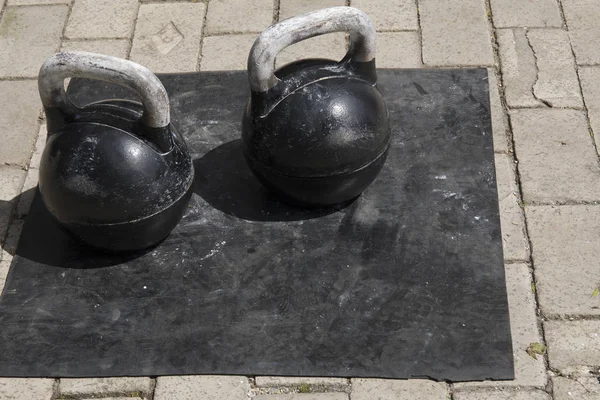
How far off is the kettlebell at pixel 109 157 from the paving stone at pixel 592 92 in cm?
247

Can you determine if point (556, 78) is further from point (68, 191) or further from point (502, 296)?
point (68, 191)

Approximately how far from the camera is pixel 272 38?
420 cm

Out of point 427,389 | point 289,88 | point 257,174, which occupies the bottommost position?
point 427,389

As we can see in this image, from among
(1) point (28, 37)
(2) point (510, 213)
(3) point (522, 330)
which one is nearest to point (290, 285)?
(3) point (522, 330)

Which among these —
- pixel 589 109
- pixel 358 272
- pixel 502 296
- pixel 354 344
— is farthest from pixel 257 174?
pixel 589 109

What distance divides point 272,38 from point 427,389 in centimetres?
174

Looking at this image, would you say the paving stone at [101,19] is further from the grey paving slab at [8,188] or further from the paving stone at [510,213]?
the paving stone at [510,213]

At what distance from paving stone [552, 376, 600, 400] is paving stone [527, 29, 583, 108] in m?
1.96

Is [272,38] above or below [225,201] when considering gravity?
above

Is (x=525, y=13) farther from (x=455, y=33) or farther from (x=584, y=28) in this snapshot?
(x=455, y=33)

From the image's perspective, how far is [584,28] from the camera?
6016 millimetres

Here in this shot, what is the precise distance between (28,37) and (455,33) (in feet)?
9.42

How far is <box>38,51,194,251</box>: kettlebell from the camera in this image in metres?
4.18

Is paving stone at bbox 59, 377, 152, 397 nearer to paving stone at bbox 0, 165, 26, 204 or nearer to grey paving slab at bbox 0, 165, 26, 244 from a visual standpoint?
grey paving slab at bbox 0, 165, 26, 244
